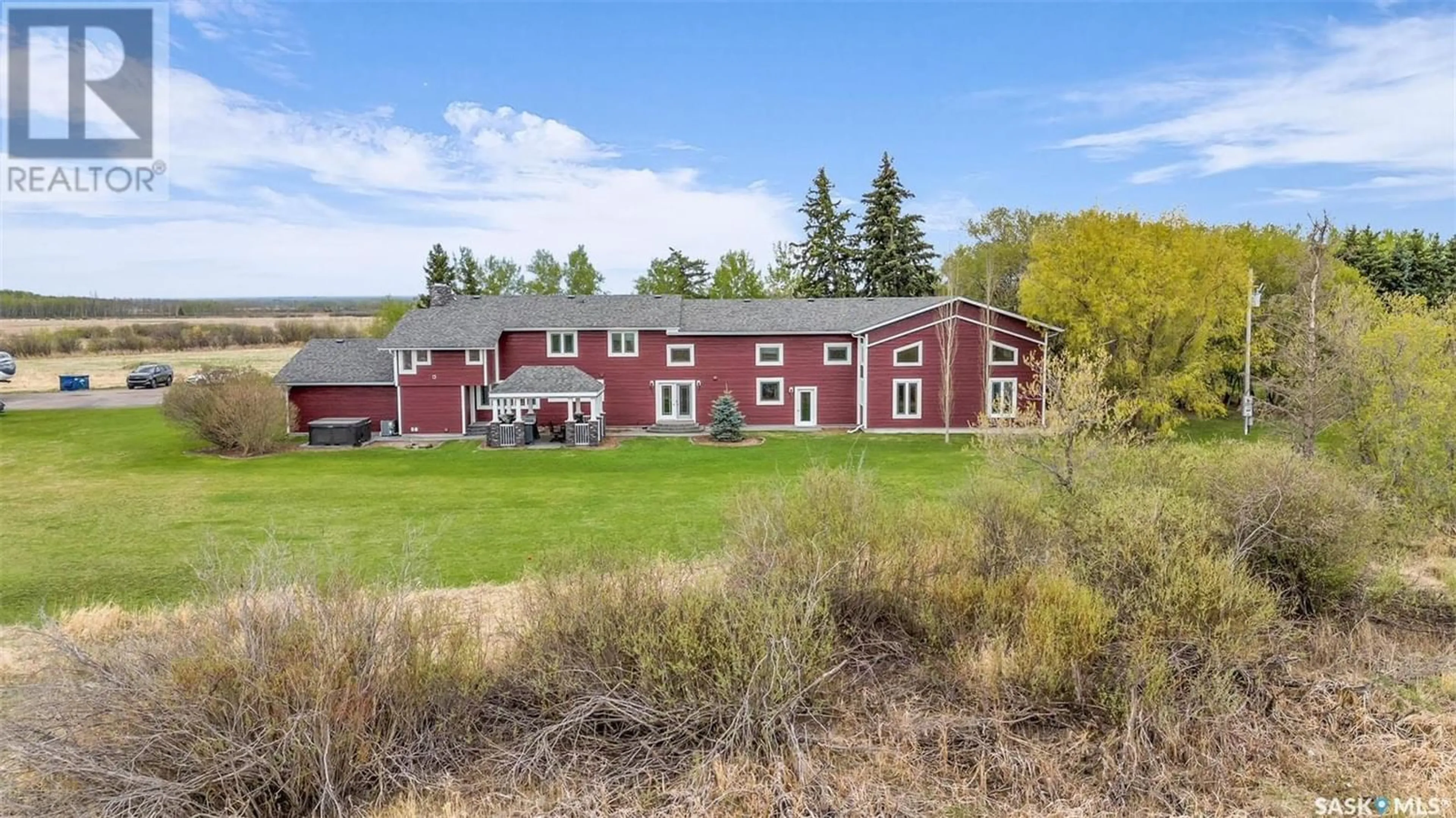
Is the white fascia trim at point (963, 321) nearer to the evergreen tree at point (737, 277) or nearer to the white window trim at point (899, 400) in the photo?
the white window trim at point (899, 400)

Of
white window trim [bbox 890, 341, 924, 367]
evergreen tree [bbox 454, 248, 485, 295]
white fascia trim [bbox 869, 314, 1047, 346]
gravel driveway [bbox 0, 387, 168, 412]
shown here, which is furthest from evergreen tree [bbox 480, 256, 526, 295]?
white window trim [bbox 890, 341, 924, 367]

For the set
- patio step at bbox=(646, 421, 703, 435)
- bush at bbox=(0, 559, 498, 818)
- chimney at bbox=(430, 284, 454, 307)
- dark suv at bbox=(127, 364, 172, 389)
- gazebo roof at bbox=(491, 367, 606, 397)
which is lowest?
bush at bbox=(0, 559, 498, 818)

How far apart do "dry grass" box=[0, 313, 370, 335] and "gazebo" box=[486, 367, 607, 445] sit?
39.3m

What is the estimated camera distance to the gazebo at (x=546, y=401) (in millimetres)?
24547

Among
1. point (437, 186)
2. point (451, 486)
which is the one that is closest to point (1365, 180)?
point (451, 486)

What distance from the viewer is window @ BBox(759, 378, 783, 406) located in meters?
28.1

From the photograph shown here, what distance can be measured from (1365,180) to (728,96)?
23.5m

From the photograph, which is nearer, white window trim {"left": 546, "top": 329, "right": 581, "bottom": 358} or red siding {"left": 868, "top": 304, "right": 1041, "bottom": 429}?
red siding {"left": 868, "top": 304, "right": 1041, "bottom": 429}

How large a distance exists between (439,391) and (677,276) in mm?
25593

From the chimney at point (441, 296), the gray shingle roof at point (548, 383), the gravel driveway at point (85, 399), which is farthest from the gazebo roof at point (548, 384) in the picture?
the gravel driveway at point (85, 399)

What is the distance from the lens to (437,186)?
3219cm

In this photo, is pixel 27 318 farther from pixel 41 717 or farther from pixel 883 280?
pixel 41 717

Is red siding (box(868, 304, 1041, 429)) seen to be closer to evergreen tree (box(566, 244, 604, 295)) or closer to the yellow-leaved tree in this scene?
the yellow-leaved tree

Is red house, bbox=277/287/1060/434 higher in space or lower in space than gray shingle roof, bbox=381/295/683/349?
lower
